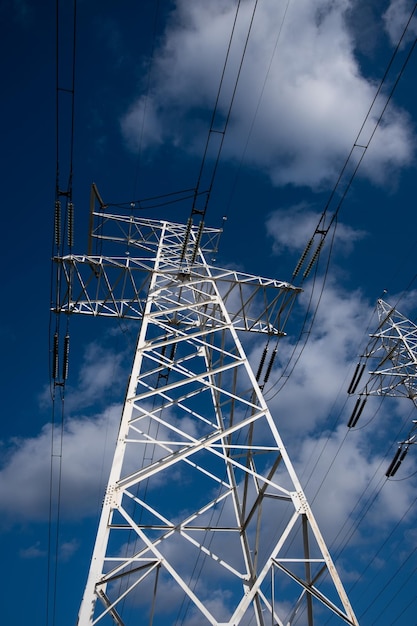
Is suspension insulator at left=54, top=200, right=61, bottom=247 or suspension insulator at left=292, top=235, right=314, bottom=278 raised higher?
suspension insulator at left=54, top=200, right=61, bottom=247

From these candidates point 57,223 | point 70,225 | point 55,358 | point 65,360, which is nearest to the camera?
point 57,223

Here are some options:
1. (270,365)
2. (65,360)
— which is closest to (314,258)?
(270,365)

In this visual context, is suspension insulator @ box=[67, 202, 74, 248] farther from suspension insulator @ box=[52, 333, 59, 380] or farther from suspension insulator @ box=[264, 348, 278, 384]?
suspension insulator @ box=[264, 348, 278, 384]

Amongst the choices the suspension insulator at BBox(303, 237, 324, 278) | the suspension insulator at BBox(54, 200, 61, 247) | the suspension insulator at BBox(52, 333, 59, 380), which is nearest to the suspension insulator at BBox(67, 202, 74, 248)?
the suspension insulator at BBox(54, 200, 61, 247)

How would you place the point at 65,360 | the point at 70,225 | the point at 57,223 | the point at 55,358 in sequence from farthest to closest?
1. the point at 65,360
2. the point at 55,358
3. the point at 70,225
4. the point at 57,223

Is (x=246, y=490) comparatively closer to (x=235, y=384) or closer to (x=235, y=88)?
(x=235, y=384)

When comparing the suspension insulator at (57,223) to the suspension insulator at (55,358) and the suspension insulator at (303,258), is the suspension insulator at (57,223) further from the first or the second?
the suspension insulator at (303,258)

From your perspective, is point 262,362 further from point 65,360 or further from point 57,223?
point 57,223

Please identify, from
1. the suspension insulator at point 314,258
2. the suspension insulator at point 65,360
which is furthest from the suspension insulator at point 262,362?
the suspension insulator at point 65,360

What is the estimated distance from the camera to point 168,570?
7777 mm

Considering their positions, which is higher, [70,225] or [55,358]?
[70,225]

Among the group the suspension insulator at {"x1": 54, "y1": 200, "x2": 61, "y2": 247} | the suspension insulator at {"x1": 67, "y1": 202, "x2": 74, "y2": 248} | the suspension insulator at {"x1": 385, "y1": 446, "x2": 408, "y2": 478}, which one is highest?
the suspension insulator at {"x1": 67, "y1": 202, "x2": 74, "y2": 248}

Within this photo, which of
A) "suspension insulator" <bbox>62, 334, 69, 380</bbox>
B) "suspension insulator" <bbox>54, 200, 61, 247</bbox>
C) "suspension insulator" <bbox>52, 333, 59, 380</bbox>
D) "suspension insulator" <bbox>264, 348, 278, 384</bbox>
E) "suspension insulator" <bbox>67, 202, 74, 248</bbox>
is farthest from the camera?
"suspension insulator" <bbox>264, 348, 278, 384</bbox>

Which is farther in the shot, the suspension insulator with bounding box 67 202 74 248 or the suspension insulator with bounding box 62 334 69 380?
the suspension insulator with bounding box 62 334 69 380
